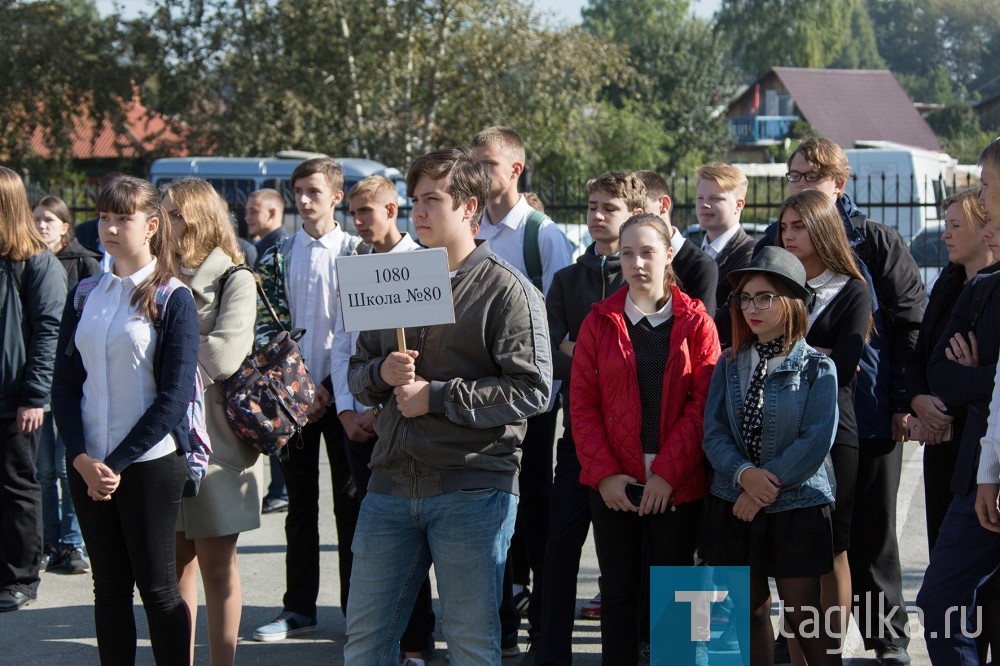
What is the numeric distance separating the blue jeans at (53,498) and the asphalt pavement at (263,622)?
9.9 inches

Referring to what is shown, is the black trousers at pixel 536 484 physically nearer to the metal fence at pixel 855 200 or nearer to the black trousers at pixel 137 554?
the black trousers at pixel 137 554

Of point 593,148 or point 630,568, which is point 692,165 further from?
point 630,568

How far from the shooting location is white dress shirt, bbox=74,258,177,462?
3.89 m

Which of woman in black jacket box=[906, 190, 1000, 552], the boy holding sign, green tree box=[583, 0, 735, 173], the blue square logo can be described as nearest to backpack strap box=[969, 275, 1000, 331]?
woman in black jacket box=[906, 190, 1000, 552]

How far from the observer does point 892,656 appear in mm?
4621

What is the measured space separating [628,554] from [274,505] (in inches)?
156

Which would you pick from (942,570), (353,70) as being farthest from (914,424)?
(353,70)

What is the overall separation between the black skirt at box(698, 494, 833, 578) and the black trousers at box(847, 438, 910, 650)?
0.74 m

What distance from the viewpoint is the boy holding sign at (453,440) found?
3.48 meters

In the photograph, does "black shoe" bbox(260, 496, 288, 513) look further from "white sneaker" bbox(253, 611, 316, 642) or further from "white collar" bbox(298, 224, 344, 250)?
"white collar" bbox(298, 224, 344, 250)

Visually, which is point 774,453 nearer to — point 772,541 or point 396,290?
point 772,541

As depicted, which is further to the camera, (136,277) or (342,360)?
(342,360)

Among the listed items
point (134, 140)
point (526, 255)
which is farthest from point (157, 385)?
point (134, 140)

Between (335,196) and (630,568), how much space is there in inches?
91.8
